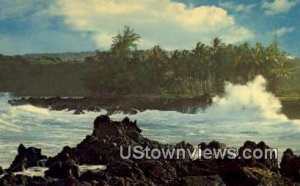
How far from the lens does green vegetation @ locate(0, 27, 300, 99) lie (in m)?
13.2

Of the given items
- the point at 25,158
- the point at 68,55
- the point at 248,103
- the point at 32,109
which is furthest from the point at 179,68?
the point at 25,158

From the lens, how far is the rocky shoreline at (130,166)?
32.6 feet

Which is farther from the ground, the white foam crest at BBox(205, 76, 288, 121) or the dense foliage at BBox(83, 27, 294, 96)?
the dense foliage at BBox(83, 27, 294, 96)

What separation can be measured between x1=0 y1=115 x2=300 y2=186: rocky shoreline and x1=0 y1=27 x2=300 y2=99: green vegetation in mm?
1269

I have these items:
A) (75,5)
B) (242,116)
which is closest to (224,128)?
(242,116)

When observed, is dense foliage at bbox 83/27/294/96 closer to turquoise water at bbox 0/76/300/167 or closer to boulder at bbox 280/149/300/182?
turquoise water at bbox 0/76/300/167

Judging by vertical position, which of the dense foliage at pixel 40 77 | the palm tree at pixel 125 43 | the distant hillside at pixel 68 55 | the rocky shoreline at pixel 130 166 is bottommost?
the rocky shoreline at pixel 130 166

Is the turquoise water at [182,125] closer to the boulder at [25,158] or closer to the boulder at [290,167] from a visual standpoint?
the boulder at [25,158]

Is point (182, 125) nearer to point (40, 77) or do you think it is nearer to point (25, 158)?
point (40, 77)

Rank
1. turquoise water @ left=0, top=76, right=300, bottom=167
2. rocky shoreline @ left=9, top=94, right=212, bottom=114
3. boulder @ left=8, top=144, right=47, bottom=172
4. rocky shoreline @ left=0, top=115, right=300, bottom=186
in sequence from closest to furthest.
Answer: rocky shoreline @ left=0, top=115, right=300, bottom=186, boulder @ left=8, top=144, right=47, bottom=172, turquoise water @ left=0, top=76, right=300, bottom=167, rocky shoreline @ left=9, top=94, right=212, bottom=114

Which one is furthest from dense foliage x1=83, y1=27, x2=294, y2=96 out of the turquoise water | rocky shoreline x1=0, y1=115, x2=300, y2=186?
rocky shoreline x1=0, y1=115, x2=300, y2=186

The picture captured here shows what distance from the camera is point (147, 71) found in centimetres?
1383

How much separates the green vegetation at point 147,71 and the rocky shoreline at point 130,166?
4.16ft

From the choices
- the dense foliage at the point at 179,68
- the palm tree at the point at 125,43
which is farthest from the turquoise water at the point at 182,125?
the palm tree at the point at 125,43
